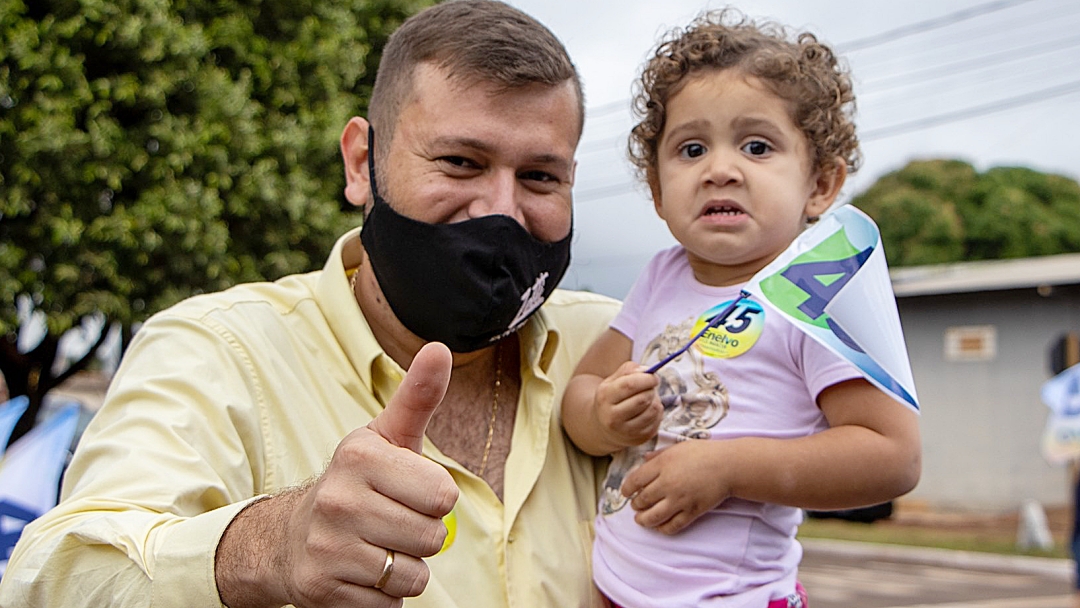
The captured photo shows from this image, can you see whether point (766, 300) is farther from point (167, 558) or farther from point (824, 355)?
point (167, 558)

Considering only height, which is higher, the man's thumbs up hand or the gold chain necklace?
the man's thumbs up hand

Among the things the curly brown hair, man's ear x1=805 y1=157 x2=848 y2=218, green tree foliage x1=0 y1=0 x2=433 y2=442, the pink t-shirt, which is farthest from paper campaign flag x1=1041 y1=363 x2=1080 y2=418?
the pink t-shirt

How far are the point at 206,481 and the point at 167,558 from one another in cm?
25

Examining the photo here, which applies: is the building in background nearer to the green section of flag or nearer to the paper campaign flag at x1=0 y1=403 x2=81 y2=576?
the paper campaign flag at x1=0 y1=403 x2=81 y2=576

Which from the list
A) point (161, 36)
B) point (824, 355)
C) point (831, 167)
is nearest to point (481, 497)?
point (824, 355)

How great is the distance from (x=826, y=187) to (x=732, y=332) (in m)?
0.44

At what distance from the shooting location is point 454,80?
219cm

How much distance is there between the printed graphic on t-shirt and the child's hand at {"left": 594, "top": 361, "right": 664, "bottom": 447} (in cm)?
7

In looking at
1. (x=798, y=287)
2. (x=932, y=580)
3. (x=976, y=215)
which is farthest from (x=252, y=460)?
(x=976, y=215)

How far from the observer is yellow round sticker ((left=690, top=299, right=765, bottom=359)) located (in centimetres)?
201

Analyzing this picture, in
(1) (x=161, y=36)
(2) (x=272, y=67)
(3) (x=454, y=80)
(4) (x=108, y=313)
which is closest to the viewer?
(3) (x=454, y=80)

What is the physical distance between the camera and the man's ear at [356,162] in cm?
244

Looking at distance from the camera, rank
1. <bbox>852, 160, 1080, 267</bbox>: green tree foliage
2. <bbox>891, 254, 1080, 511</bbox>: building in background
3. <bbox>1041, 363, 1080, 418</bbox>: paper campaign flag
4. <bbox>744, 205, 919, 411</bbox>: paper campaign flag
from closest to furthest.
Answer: <bbox>744, 205, 919, 411</bbox>: paper campaign flag
<bbox>1041, 363, 1080, 418</bbox>: paper campaign flag
<bbox>891, 254, 1080, 511</bbox>: building in background
<bbox>852, 160, 1080, 267</bbox>: green tree foliage

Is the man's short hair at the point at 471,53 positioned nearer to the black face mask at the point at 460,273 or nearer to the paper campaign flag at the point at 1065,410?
the black face mask at the point at 460,273
